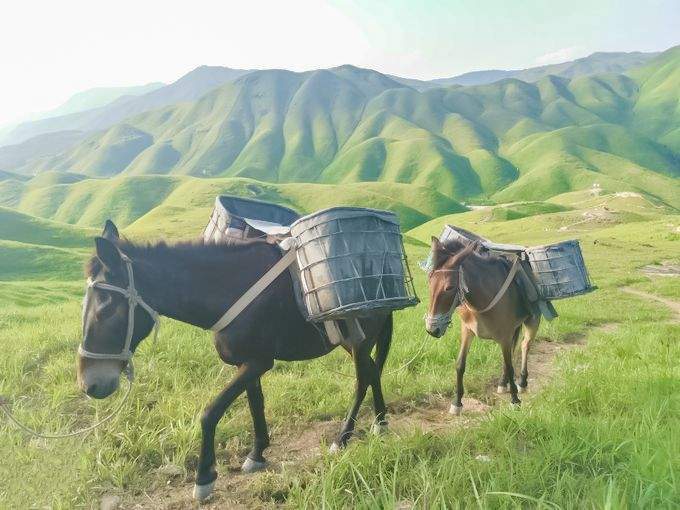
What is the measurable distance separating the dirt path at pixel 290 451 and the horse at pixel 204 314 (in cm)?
19

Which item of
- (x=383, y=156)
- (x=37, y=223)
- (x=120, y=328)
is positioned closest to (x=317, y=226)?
(x=120, y=328)

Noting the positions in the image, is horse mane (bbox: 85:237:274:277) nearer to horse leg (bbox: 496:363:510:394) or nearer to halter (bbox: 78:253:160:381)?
halter (bbox: 78:253:160:381)

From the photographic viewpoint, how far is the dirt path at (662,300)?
45.9 ft

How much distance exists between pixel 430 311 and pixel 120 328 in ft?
13.0

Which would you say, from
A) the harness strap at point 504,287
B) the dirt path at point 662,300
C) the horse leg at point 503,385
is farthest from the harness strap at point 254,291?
the dirt path at point 662,300

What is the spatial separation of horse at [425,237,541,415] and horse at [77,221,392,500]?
53.8 inches

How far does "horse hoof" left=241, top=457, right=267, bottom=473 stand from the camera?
4.86 meters

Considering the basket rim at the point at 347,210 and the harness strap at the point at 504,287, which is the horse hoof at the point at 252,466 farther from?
the harness strap at the point at 504,287

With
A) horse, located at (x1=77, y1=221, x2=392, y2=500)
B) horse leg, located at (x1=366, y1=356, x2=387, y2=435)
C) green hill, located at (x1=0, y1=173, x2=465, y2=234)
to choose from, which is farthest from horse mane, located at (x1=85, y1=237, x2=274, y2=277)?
green hill, located at (x1=0, y1=173, x2=465, y2=234)

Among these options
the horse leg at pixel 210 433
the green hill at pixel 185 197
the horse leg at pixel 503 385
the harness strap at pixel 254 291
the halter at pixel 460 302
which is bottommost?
the horse leg at pixel 503 385

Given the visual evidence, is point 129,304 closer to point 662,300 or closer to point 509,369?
point 509,369

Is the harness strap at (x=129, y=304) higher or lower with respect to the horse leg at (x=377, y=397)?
higher

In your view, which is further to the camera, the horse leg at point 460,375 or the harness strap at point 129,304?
the horse leg at point 460,375

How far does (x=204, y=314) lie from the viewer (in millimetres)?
4516
